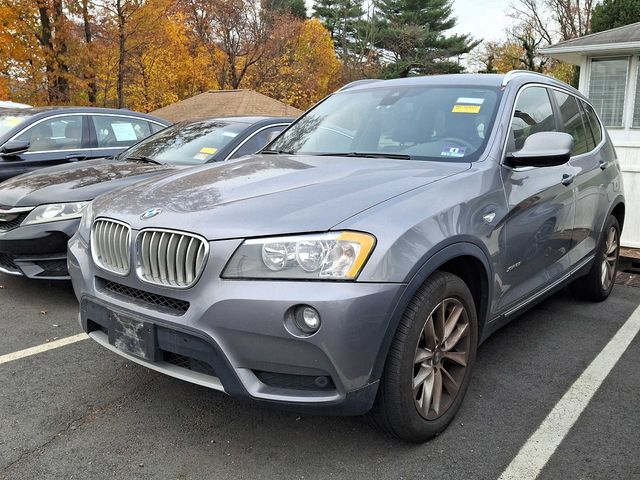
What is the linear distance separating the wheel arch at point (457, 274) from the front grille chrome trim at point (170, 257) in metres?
0.80

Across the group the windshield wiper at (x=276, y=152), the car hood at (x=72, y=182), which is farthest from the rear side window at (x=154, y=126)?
the windshield wiper at (x=276, y=152)

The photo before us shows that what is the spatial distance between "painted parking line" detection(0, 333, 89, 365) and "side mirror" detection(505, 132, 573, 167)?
3004 mm

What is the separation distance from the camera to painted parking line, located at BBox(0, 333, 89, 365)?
12.2ft

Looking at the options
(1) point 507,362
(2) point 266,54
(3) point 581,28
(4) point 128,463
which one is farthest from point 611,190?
(3) point 581,28

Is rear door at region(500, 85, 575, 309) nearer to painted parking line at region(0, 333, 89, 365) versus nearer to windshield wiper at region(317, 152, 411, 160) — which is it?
Answer: windshield wiper at region(317, 152, 411, 160)

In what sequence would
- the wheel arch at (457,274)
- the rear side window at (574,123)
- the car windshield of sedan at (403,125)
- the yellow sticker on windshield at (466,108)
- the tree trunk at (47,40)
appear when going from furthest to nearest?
1. the tree trunk at (47,40)
2. the rear side window at (574,123)
3. the yellow sticker on windshield at (466,108)
4. the car windshield of sedan at (403,125)
5. the wheel arch at (457,274)

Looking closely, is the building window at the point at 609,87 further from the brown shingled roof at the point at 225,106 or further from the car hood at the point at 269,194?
the brown shingled roof at the point at 225,106

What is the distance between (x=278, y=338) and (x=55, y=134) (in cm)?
553

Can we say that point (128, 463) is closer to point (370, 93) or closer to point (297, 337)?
point (297, 337)

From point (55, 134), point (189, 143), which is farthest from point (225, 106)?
point (189, 143)

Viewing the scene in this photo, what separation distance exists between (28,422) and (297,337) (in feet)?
5.23

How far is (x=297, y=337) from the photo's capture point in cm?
225

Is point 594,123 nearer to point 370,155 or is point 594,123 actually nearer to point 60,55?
point 370,155

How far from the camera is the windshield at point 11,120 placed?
6672 millimetres
